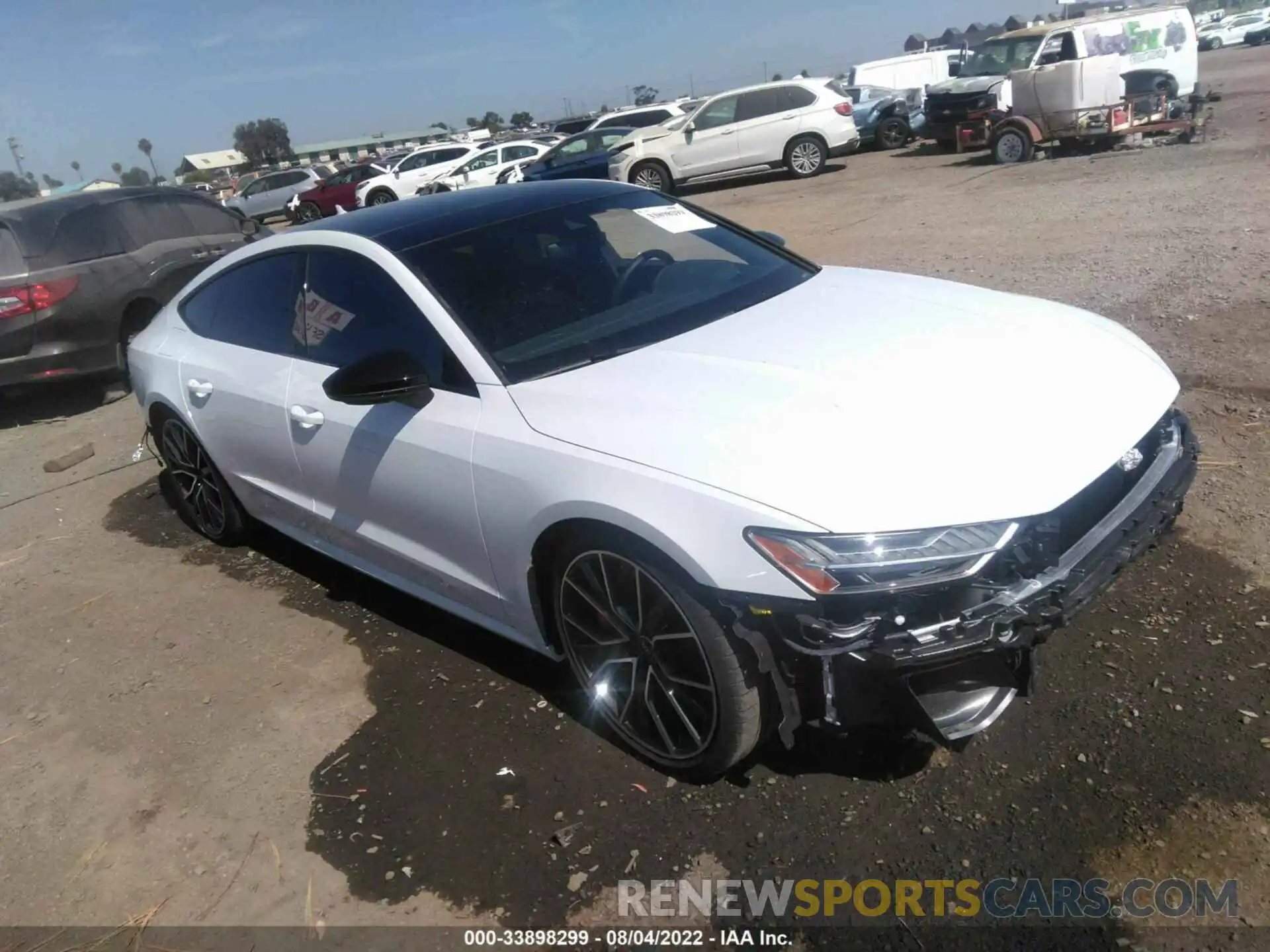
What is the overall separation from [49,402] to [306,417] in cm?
645

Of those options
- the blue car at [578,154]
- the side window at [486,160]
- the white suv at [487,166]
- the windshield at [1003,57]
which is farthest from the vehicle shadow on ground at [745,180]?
the side window at [486,160]

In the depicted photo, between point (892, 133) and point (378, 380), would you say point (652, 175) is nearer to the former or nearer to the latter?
point (892, 133)

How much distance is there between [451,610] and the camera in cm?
346

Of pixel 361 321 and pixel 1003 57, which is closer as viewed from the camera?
pixel 361 321

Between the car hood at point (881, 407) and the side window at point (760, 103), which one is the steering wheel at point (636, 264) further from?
the side window at point (760, 103)

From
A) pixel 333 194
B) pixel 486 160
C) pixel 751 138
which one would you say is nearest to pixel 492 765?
pixel 751 138

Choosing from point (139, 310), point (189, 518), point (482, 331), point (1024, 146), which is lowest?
point (1024, 146)

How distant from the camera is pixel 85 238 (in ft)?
26.0

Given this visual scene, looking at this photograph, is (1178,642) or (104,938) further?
(1178,642)

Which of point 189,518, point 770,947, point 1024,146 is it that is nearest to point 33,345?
point 189,518

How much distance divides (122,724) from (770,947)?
261cm

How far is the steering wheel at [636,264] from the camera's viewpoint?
349 centimetres

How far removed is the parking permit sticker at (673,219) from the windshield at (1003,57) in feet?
56.8

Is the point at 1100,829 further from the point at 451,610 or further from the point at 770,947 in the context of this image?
the point at 451,610
